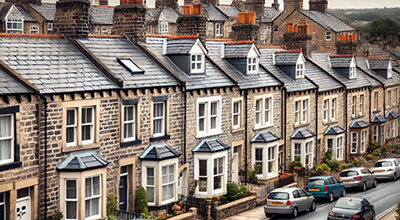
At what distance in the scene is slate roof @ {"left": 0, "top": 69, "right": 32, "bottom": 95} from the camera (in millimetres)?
21016

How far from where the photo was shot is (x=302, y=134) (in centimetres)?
3922

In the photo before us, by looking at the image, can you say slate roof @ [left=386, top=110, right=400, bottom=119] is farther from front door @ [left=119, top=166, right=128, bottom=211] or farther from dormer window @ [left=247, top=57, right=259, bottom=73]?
front door @ [left=119, top=166, right=128, bottom=211]

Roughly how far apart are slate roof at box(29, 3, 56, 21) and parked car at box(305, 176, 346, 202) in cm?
4877

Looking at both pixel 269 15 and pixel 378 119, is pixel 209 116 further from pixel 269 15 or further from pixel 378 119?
pixel 269 15

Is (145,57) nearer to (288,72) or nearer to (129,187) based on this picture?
(129,187)

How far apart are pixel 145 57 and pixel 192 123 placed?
396cm

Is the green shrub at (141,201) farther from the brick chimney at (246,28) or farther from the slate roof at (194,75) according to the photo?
the brick chimney at (246,28)

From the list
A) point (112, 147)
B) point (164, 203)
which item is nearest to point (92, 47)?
point (112, 147)

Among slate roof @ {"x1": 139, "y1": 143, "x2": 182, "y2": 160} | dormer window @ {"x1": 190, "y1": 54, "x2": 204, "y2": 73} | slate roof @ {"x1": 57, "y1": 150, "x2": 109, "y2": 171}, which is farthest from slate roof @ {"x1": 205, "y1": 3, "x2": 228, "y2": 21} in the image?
slate roof @ {"x1": 57, "y1": 150, "x2": 109, "y2": 171}

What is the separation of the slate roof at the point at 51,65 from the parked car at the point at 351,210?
10.9 m

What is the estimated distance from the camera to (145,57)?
2983 cm

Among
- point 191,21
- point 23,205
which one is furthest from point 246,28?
point 23,205

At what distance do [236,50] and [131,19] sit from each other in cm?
784

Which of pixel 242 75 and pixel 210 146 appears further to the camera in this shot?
pixel 242 75
